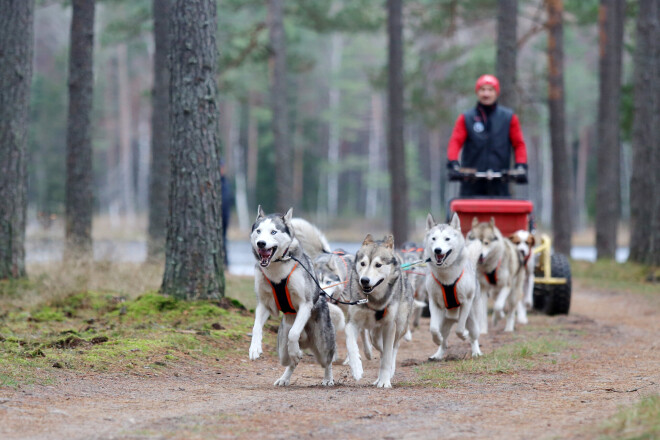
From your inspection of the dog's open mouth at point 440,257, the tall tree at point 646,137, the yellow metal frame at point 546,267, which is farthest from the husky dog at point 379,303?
the tall tree at point 646,137

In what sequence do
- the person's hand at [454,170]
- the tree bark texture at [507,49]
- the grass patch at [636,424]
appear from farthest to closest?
the tree bark texture at [507,49] < the person's hand at [454,170] < the grass patch at [636,424]

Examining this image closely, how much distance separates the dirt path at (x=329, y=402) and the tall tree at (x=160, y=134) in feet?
26.8

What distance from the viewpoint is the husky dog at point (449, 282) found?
785cm

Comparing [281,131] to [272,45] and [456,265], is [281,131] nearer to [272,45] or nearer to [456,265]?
[272,45]

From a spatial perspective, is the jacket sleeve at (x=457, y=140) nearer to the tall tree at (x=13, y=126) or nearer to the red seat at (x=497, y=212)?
the red seat at (x=497, y=212)

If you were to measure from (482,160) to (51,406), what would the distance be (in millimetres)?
6748

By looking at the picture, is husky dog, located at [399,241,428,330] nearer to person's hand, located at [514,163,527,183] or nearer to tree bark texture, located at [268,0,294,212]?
person's hand, located at [514,163,527,183]

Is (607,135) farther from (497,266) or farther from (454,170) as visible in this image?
(497,266)

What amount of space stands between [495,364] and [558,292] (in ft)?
14.6

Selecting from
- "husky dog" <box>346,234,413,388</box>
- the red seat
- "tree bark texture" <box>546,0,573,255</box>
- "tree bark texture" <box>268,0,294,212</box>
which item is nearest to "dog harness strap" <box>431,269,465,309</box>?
"husky dog" <box>346,234,413,388</box>

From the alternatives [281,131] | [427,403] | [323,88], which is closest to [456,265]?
[427,403]

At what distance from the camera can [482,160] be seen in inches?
414

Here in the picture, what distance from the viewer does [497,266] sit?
9.80 metres

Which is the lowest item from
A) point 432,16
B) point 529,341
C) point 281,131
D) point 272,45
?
point 529,341
